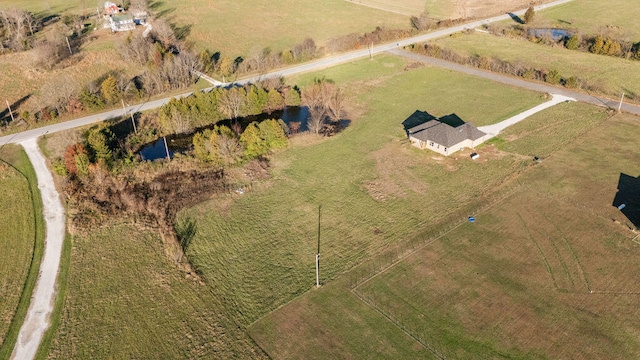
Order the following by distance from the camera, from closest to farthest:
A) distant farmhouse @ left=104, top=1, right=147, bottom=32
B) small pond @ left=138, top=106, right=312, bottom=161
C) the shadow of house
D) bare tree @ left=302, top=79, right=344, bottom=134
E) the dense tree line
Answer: the shadow of house, small pond @ left=138, top=106, right=312, bottom=161, bare tree @ left=302, top=79, right=344, bottom=134, the dense tree line, distant farmhouse @ left=104, top=1, right=147, bottom=32

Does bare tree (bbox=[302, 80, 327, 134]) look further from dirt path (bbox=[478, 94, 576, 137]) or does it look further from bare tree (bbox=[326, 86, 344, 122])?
dirt path (bbox=[478, 94, 576, 137])

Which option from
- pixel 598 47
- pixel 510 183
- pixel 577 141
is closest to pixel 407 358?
pixel 510 183

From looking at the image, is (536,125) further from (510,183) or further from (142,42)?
(142,42)

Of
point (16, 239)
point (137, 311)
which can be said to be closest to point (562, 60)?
point (137, 311)

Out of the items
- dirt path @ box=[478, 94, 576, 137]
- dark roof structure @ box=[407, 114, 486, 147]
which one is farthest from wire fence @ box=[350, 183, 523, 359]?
dirt path @ box=[478, 94, 576, 137]

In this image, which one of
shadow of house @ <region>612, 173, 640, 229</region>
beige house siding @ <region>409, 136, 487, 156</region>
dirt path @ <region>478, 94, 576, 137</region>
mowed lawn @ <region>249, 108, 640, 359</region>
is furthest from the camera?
dirt path @ <region>478, 94, 576, 137</region>

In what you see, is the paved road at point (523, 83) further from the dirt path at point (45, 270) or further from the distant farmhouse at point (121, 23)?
the dirt path at point (45, 270)
